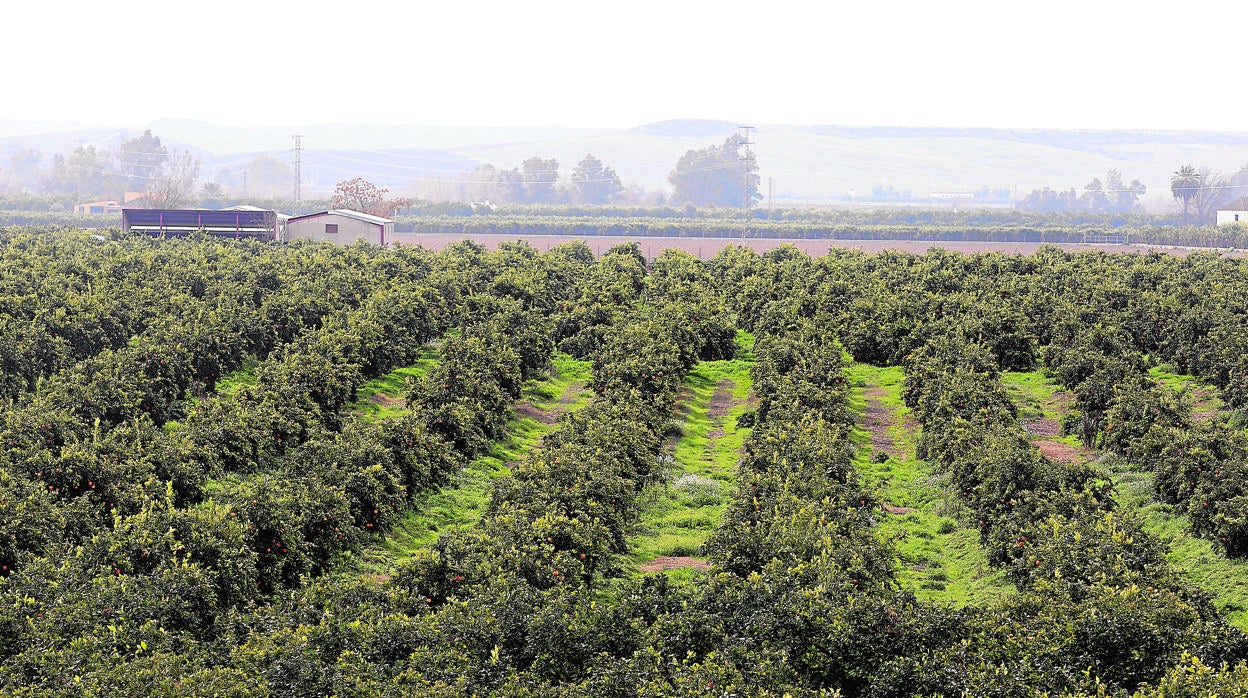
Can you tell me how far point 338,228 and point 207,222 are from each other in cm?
986

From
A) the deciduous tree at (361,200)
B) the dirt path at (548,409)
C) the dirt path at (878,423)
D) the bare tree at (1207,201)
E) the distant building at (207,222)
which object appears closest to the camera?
the dirt path at (878,423)

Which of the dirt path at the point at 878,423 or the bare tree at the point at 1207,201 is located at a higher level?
the bare tree at the point at 1207,201

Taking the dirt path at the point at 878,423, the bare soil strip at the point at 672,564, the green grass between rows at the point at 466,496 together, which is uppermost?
the dirt path at the point at 878,423

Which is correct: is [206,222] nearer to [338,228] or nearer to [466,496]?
[338,228]

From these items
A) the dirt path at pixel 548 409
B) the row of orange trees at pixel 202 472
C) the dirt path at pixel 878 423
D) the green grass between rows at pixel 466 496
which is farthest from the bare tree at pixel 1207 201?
the green grass between rows at pixel 466 496

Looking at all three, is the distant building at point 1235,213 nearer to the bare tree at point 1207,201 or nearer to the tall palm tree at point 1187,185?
the tall palm tree at point 1187,185

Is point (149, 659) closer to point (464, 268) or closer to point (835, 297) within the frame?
point (835, 297)

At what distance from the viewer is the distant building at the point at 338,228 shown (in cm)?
8988

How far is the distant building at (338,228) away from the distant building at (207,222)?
2.79 m

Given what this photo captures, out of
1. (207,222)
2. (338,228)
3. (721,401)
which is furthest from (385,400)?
(338,228)

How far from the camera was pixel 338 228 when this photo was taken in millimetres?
91562

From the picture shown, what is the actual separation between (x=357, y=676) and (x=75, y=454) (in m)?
12.6

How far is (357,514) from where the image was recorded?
87.6 ft

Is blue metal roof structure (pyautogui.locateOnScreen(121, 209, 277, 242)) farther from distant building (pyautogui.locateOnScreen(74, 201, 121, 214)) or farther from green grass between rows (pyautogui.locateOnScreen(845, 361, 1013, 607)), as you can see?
distant building (pyautogui.locateOnScreen(74, 201, 121, 214))
